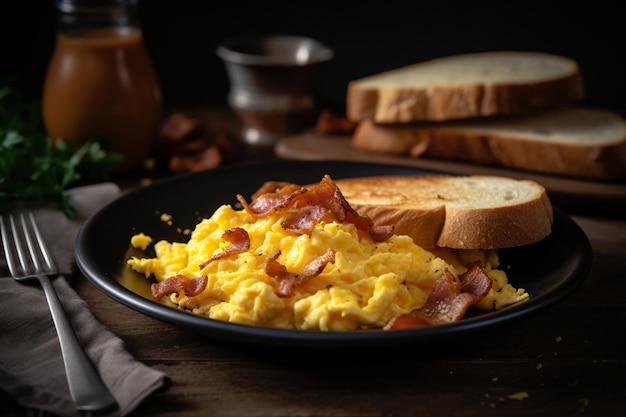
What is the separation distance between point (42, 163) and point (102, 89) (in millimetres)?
512

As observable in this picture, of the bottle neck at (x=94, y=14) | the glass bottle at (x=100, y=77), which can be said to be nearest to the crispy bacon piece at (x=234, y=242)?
the glass bottle at (x=100, y=77)

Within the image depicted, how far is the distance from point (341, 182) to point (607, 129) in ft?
5.43

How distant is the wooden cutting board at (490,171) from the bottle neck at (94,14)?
40.7 inches

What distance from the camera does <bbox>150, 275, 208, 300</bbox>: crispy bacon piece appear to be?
233 cm

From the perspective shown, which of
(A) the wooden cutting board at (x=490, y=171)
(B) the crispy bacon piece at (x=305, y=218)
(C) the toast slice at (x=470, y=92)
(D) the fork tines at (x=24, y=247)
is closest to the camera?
(B) the crispy bacon piece at (x=305, y=218)

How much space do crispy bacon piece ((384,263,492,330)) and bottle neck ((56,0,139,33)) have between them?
2336mm

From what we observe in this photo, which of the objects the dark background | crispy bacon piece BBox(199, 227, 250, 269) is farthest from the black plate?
the dark background

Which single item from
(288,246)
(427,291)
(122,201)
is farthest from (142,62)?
(427,291)

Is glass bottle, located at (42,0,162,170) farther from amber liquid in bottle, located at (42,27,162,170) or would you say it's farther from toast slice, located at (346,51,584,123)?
toast slice, located at (346,51,584,123)

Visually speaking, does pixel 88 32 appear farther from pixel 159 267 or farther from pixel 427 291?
pixel 427 291

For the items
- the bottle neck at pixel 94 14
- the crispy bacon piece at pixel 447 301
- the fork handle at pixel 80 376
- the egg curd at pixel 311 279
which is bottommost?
the fork handle at pixel 80 376

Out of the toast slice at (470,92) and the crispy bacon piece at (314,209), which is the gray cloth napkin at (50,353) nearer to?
the crispy bacon piece at (314,209)

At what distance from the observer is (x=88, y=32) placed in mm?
3957

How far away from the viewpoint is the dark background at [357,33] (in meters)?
5.07
